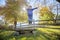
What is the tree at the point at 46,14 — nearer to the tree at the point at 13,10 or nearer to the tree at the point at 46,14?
the tree at the point at 46,14

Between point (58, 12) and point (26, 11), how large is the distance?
1.92ft

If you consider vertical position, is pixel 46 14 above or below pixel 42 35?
above

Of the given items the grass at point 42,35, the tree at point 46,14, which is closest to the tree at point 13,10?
the grass at point 42,35

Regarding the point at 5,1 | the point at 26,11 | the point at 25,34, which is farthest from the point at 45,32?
the point at 5,1

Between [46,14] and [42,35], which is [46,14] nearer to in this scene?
[46,14]

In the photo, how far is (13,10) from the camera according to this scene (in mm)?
2562

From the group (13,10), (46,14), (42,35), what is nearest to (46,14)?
(46,14)

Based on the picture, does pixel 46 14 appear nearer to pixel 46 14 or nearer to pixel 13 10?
pixel 46 14

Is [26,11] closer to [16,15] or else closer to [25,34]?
[16,15]

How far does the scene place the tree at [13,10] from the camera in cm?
254

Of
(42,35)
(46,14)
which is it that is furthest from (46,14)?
(42,35)

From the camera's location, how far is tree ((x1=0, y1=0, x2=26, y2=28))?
8.33 ft

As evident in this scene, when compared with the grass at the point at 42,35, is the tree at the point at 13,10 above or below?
above

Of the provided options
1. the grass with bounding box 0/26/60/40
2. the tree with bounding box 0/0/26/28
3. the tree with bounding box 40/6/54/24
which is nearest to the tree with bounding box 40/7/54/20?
the tree with bounding box 40/6/54/24
